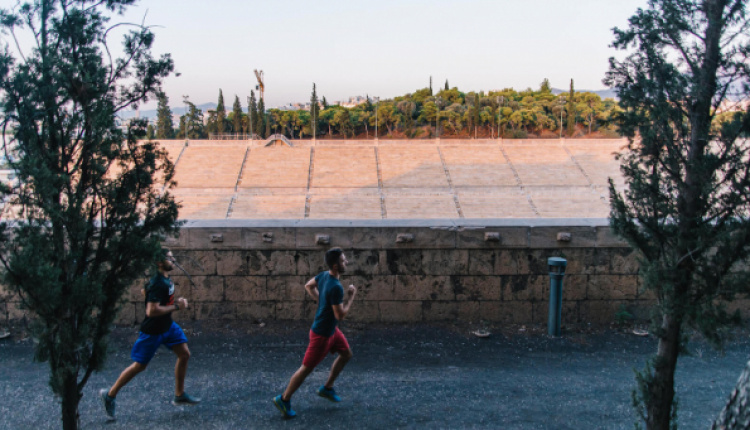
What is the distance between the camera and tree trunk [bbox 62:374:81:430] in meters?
3.60

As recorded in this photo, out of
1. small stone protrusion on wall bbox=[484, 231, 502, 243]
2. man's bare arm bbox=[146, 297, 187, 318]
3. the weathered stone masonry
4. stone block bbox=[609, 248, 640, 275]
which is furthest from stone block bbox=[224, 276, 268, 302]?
stone block bbox=[609, 248, 640, 275]

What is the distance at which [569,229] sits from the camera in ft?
22.2

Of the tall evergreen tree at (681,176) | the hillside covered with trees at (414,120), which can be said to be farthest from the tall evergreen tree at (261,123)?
the tall evergreen tree at (681,176)

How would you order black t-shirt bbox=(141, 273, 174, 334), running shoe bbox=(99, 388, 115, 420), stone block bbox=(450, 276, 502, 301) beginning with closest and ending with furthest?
running shoe bbox=(99, 388, 115, 420) < black t-shirt bbox=(141, 273, 174, 334) < stone block bbox=(450, 276, 502, 301)

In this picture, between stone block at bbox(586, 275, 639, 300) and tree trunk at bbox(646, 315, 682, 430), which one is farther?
stone block at bbox(586, 275, 639, 300)

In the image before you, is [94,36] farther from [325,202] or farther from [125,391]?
[325,202]

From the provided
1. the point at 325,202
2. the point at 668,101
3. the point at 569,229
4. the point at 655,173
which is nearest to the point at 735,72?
the point at 668,101

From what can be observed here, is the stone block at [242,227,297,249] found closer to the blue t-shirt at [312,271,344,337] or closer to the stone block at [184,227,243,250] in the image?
the stone block at [184,227,243,250]

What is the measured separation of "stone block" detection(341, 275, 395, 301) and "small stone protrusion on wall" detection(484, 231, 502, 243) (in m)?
1.16

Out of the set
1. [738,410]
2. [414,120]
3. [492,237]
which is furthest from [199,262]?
[414,120]

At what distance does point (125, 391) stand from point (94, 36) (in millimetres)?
2893

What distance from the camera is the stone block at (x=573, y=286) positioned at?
679 centimetres

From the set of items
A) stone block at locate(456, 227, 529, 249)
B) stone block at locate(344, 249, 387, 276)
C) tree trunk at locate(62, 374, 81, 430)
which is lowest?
tree trunk at locate(62, 374, 81, 430)

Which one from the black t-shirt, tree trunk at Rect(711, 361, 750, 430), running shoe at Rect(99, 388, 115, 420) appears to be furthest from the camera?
the black t-shirt
